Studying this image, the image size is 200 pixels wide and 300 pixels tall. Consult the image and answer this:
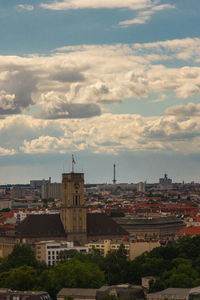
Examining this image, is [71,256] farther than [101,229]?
No

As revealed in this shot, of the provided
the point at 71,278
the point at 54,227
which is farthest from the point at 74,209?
the point at 71,278

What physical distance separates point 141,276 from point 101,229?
41.3 meters

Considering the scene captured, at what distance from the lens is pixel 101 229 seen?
15312cm

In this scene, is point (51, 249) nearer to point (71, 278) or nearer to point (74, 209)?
point (74, 209)

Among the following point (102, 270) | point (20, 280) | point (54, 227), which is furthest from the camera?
point (54, 227)

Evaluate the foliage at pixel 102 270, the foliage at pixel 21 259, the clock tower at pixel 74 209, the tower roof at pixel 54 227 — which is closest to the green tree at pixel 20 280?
the foliage at pixel 102 270

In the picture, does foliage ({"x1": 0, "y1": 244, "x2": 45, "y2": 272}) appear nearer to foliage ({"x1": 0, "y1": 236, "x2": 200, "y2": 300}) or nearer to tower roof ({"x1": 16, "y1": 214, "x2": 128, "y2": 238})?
foliage ({"x1": 0, "y1": 236, "x2": 200, "y2": 300})

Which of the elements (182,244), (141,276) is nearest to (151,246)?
(182,244)

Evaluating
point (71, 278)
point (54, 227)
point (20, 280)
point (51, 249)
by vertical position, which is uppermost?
point (54, 227)

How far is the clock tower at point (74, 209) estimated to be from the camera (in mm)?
150875

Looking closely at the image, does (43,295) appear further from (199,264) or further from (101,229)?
(101,229)

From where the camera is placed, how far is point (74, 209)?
152 m

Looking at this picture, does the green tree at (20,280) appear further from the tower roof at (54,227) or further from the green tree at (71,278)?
the tower roof at (54,227)

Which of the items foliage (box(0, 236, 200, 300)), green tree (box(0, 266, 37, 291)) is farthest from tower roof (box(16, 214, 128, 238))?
green tree (box(0, 266, 37, 291))
